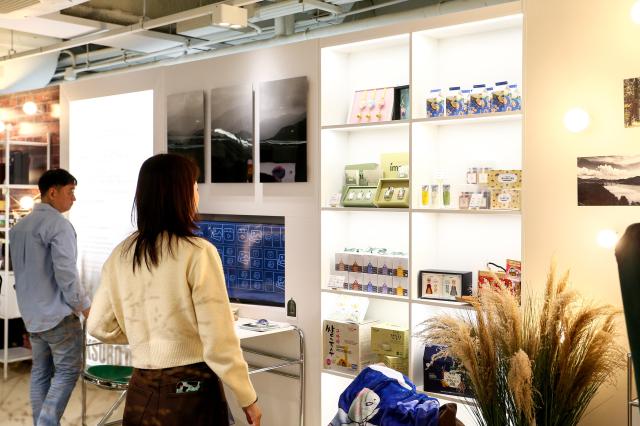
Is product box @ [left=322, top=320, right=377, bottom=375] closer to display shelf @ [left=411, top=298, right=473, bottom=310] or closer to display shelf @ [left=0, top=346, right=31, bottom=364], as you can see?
display shelf @ [left=411, top=298, right=473, bottom=310]

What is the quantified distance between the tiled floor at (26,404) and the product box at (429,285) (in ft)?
8.53

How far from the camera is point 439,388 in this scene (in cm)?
375

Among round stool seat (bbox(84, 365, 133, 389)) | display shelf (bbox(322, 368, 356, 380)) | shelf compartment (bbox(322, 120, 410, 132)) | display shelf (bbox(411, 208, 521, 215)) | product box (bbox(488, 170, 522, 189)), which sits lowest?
round stool seat (bbox(84, 365, 133, 389))

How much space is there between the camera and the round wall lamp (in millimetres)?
3197

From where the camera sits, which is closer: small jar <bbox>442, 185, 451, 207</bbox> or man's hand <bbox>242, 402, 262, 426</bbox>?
man's hand <bbox>242, 402, 262, 426</bbox>

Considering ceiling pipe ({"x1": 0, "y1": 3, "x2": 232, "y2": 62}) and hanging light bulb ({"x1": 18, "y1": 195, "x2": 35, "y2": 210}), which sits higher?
ceiling pipe ({"x1": 0, "y1": 3, "x2": 232, "y2": 62})

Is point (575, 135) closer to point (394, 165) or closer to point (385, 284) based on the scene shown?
point (394, 165)

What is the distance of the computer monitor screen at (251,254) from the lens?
4.59 meters

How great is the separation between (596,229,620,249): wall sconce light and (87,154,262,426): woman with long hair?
1673mm

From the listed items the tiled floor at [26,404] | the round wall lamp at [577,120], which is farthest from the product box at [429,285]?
the tiled floor at [26,404]

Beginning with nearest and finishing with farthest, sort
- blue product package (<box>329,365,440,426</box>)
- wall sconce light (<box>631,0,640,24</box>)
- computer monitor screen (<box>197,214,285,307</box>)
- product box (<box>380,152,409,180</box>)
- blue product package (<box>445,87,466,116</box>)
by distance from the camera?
blue product package (<box>329,365,440,426</box>), wall sconce light (<box>631,0,640,24</box>), blue product package (<box>445,87,466,116</box>), product box (<box>380,152,409,180</box>), computer monitor screen (<box>197,214,285,307</box>)

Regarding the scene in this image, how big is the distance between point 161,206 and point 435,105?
Answer: 1.82 metres

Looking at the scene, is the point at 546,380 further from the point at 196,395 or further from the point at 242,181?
the point at 242,181

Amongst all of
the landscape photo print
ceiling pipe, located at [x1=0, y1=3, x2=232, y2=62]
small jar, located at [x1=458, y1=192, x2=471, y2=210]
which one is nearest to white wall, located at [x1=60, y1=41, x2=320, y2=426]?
ceiling pipe, located at [x1=0, y1=3, x2=232, y2=62]
